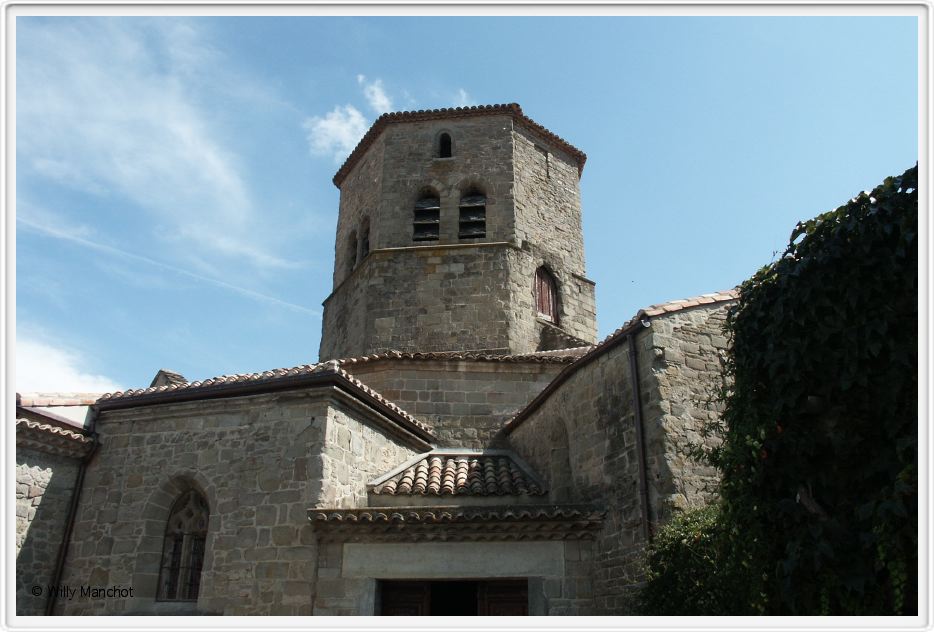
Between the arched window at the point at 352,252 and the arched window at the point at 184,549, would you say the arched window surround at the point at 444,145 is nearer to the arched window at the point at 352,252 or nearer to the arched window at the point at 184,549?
the arched window at the point at 352,252

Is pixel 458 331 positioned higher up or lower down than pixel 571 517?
higher up

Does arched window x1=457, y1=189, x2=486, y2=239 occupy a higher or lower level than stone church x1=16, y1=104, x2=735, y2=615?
higher

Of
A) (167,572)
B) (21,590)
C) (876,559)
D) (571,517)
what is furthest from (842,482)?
(21,590)

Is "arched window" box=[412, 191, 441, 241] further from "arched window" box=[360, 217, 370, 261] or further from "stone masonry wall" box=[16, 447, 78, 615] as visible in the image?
"stone masonry wall" box=[16, 447, 78, 615]

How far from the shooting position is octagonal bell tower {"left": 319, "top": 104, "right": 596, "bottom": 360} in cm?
1488

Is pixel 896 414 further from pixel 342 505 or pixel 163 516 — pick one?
pixel 163 516

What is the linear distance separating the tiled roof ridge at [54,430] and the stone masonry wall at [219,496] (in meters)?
0.32

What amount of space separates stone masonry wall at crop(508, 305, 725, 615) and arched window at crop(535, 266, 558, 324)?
5851 millimetres

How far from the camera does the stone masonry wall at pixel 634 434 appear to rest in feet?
25.2

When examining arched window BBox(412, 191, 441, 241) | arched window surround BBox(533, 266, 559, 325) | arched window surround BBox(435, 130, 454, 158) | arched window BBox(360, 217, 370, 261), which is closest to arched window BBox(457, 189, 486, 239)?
arched window BBox(412, 191, 441, 241)

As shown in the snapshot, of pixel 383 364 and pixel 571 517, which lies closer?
pixel 571 517

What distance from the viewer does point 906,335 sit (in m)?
5.41

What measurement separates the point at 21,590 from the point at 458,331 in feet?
28.7

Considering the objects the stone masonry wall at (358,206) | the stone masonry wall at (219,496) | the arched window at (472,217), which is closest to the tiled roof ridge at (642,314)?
the stone masonry wall at (219,496)
